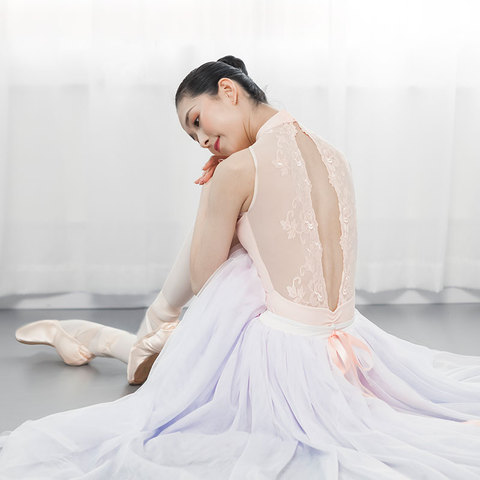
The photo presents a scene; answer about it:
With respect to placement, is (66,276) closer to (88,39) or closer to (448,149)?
(88,39)

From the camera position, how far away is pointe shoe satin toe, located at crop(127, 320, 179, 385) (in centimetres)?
193

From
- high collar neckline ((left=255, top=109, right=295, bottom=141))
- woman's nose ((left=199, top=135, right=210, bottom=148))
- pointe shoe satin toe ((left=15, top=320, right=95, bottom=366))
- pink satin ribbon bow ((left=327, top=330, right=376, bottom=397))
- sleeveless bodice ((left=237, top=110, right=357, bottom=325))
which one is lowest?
pointe shoe satin toe ((left=15, top=320, right=95, bottom=366))

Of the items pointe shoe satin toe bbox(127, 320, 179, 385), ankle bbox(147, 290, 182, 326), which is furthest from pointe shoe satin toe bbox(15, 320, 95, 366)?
ankle bbox(147, 290, 182, 326)

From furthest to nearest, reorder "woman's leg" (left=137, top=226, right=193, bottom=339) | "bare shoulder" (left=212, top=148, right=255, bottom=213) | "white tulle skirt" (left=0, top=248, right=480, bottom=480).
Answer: "woman's leg" (left=137, top=226, right=193, bottom=339)
"bare shoulder" (left=212, top=148, right=255, bottom=213)
"white tulle skirt" (left=0, top=248, right=480, bottom=480)

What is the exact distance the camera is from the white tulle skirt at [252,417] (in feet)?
4.42

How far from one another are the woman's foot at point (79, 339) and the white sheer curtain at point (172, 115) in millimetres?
791

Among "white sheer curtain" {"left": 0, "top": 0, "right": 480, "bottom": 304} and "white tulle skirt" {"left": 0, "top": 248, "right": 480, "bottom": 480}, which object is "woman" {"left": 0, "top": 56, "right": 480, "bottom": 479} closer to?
"white tulle skirt" {"left": 0, "top": 248, "right": 480, "bottom": 480}

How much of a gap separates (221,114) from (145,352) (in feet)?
2.29

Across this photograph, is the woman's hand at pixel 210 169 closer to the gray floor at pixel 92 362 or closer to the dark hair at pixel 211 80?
the dark hair at pixel 211 80

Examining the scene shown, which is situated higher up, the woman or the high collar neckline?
the high collar neckline

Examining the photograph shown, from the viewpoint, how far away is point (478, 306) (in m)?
3.20

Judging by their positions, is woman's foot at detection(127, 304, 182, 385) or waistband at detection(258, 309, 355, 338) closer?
waistband at detection(258, 309, 355, 338)

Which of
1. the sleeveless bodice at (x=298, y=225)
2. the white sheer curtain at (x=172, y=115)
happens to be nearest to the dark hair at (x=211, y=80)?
the sleeveless bodice at (x=298, y=225)

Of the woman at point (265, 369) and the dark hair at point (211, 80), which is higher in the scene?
the dark hair at point (211, 80)
